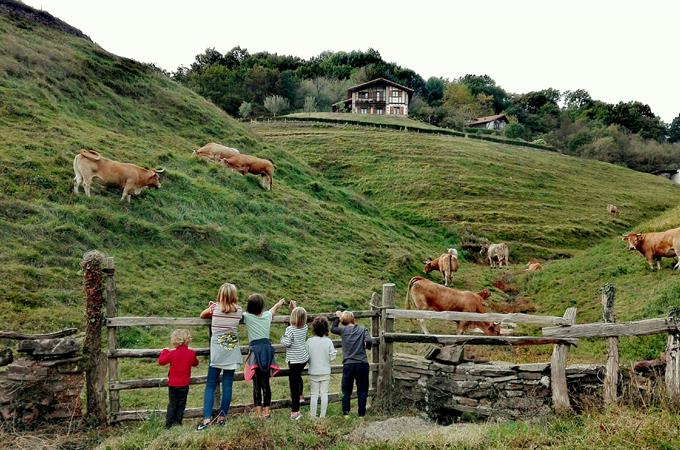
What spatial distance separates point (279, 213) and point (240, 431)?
51.8 feet

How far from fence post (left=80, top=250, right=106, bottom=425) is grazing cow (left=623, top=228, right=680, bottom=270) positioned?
56.0 feet

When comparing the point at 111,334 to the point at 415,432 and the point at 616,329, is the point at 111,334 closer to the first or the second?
the point at 415,432

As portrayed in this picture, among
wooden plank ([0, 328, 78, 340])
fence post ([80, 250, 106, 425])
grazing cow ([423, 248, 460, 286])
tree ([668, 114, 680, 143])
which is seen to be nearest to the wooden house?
grazing cow ([423, 248, 460, 286])

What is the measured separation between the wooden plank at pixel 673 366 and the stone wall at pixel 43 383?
26.4 ft

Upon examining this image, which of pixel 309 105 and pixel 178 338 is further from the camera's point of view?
pixel 309 105

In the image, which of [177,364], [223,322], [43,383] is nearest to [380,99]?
[223,322]

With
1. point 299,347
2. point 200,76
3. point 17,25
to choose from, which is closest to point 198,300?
point 299,347

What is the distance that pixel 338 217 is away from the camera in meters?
25.1

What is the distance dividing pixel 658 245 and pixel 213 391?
54.2 feet

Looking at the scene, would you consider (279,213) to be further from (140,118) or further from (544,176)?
(544,176)

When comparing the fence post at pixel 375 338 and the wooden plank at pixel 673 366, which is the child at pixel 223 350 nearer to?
the fence post at pixel 375 338

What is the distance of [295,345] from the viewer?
8.24 m

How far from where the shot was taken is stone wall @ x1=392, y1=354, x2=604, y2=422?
26.5 ft

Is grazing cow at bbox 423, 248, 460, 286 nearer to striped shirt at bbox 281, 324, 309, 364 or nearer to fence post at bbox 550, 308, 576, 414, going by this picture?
fence post at bbox 550, 308, 576, 414
